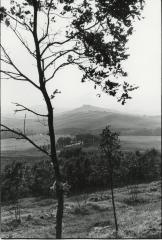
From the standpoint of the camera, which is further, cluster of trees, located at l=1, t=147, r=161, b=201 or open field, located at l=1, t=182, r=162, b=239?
cluster of trees, located at l=1, t=147, r=161, b=201

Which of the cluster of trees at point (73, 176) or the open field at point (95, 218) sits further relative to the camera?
the cluster of trees at point (73, 176)

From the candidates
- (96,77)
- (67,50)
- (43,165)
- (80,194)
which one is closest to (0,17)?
(67,50)

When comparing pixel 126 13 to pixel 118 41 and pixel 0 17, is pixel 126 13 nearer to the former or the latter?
pixel 118 41

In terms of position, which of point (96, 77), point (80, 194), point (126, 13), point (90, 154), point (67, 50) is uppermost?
point (126, 13)

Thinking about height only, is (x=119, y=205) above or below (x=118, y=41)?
below

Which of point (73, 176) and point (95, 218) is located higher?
point (73, 176)

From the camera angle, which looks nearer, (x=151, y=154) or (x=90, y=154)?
(x=90, y=154)

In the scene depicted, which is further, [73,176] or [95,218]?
[73,176]

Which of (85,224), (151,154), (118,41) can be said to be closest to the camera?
(118,41)
